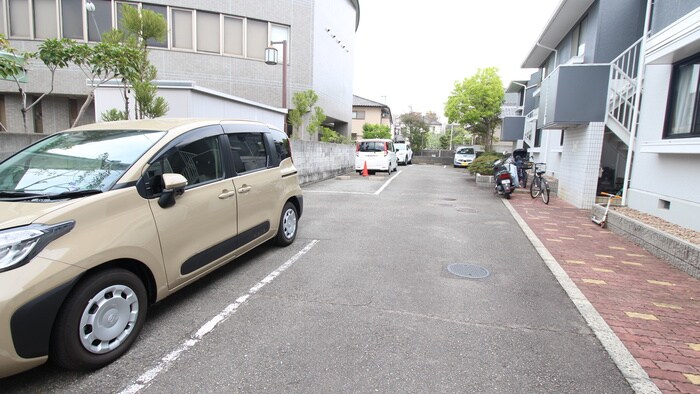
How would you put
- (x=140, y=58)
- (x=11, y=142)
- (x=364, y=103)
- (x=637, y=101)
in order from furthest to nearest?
(x=364, y=103)
(x=637, y=101)
(x=140, y=58)
(x=11, y=142)

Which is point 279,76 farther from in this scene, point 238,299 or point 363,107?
point 363,107

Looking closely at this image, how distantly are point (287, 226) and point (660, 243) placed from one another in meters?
5.43

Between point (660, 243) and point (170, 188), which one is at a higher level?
point (170, 188)

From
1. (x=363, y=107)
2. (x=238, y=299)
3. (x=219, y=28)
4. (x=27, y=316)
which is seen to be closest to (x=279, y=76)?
(x=219, y=28)

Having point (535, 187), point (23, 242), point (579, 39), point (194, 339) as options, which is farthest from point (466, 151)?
point (23, 242)

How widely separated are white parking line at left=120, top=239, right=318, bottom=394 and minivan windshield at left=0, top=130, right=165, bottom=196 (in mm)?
1349

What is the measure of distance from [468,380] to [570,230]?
5841 millimetres

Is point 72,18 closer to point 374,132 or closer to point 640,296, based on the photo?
point 640,296

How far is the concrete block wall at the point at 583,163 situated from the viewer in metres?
9.29

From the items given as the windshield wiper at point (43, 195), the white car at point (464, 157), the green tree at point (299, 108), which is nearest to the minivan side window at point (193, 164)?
the windshield wiper at point (43, 195)

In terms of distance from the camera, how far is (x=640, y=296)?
14.1ft

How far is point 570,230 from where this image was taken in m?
7.45

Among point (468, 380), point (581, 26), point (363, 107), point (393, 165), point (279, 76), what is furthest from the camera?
point (363, 107)

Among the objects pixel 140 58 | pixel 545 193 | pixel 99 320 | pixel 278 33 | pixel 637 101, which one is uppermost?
pixel 278 33
